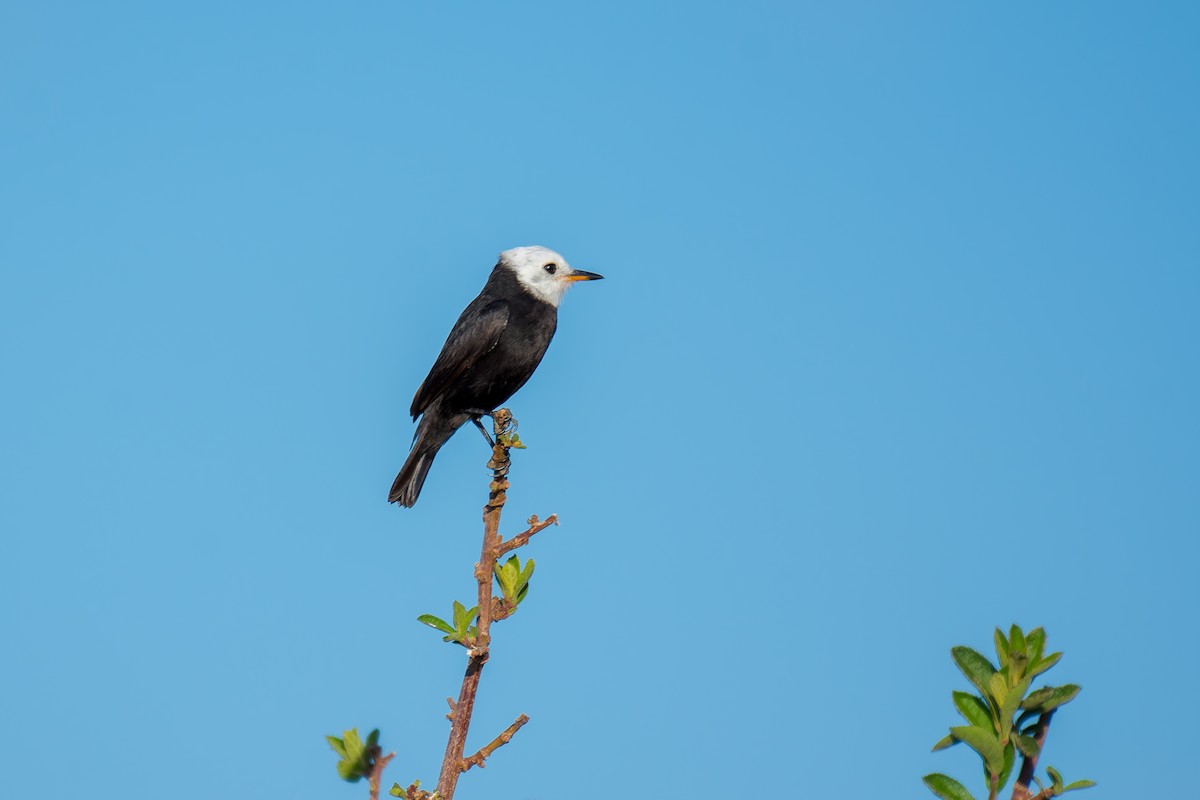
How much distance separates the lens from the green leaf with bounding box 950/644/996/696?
2662mm

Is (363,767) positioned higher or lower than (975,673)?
lower

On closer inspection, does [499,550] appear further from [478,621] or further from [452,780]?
[452,780]

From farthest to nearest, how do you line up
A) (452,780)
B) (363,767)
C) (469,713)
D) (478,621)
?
(478,621) < (469,713) < (452,780) < (363,767)

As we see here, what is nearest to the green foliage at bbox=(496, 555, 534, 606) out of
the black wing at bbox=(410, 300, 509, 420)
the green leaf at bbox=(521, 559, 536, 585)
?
the green leaf at bbox=(521, 559, 536, 585)

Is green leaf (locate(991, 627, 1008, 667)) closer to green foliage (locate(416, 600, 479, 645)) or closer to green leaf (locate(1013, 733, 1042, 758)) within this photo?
green leaf (locate(1013, 733, 1042, 758))

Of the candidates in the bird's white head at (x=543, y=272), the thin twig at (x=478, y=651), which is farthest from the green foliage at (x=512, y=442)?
the bird's white head at (x=543, y=272)

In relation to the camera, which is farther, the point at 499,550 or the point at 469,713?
the point at 499,550

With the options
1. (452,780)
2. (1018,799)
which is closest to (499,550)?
(452,780)

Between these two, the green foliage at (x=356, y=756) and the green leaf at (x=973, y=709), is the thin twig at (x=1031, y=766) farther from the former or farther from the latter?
the green foliage at (x=356, y=756)

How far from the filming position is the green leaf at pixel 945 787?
8.80 ft

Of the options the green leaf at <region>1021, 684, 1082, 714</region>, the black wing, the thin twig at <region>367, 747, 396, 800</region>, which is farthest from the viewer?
the black wing

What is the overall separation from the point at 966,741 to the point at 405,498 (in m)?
8.18

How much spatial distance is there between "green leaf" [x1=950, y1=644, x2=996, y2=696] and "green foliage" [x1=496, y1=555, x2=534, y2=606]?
7.70 ft

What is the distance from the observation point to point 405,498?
34.2ft
